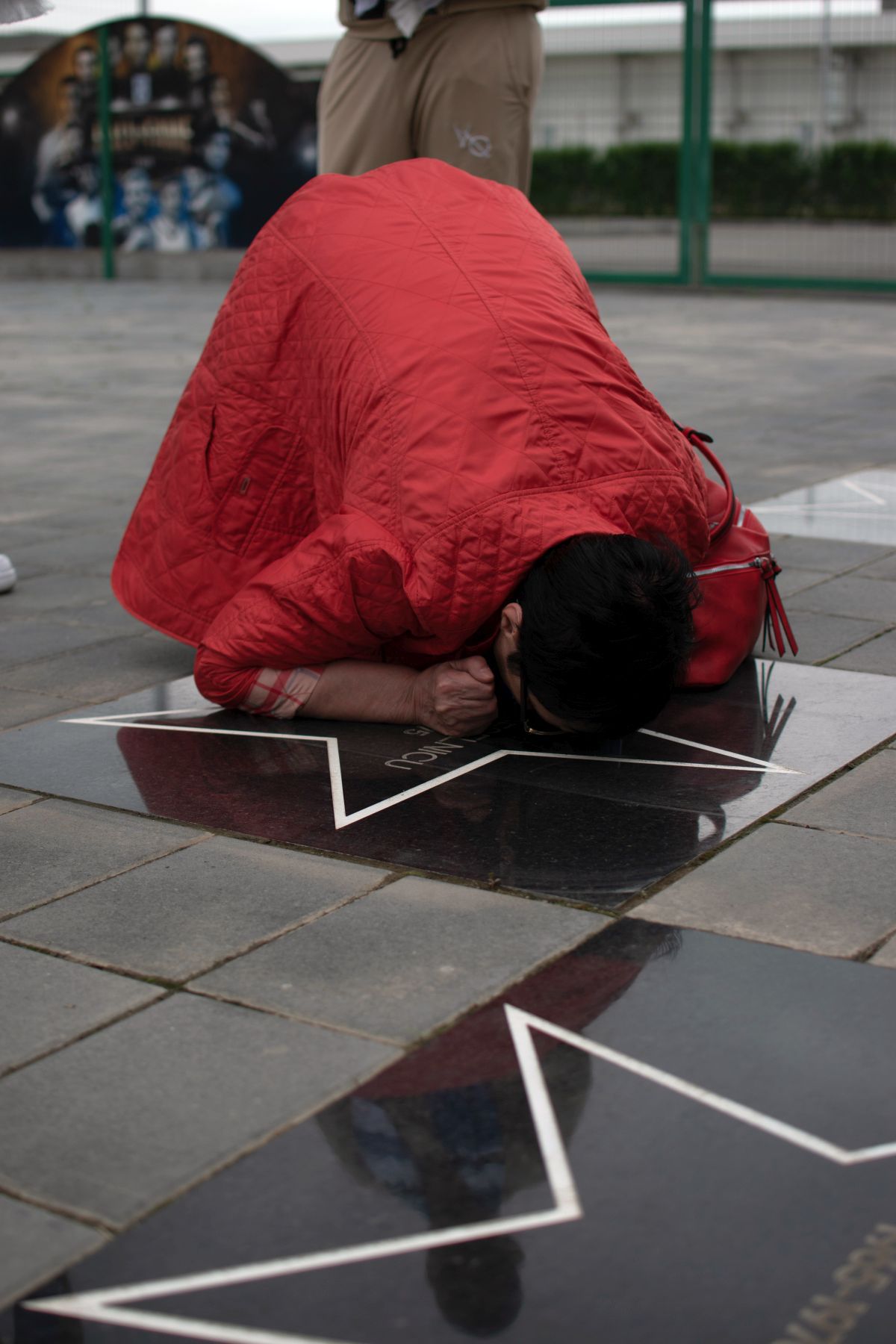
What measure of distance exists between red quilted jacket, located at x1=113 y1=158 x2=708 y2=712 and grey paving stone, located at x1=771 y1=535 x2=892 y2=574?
1.48 meters

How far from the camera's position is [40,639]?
439 cm

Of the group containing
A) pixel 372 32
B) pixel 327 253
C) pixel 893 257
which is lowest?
pixel 893 257

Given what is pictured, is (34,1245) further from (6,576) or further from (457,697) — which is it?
(6,576)

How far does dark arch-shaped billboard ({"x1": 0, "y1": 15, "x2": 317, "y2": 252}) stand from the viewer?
1719cm

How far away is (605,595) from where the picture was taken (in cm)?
292

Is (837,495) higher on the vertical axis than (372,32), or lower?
lower

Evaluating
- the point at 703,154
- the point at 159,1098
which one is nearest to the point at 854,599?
the point at 159,1098

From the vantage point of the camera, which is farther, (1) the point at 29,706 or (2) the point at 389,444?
(1) the point at 29,706

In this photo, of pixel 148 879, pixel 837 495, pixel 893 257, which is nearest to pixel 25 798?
pixel 148 879

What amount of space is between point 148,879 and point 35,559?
111 inches

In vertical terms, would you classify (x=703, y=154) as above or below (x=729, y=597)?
above

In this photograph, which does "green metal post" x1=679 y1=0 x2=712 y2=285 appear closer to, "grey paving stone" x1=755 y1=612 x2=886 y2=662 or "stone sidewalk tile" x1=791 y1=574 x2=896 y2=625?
"stone sidewalk tile" x1=791 y1=574 x2=896 y2=625

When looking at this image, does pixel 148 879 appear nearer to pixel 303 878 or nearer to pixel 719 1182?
pixel 303 878

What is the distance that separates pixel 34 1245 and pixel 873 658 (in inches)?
111
